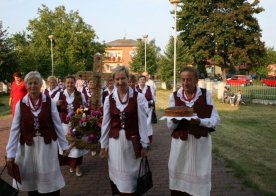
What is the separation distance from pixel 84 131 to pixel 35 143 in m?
2.79

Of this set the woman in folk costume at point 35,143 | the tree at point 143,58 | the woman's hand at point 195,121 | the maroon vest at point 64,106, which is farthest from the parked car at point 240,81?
the woman in folk costume at point 35,143

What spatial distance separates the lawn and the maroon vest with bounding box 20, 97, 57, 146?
384 centimetres

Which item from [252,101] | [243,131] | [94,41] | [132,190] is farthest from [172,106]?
[94,41]

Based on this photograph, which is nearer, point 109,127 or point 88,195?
point 109,127

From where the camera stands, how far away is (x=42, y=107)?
4.61 m

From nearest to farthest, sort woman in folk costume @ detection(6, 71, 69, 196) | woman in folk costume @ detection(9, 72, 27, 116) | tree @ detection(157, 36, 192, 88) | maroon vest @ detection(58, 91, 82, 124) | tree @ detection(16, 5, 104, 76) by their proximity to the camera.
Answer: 1. woman in folk costume @ detection(6, 71, 69, 196)
2. maroon vest @ detection(58, 91, 82, 124)
3. woman in folk costume @ detection(9, 72, 27, 116)
4. tree @ detection(157, 36, 192, 88)
5. tree @ detection(16, 5, 104, 76)

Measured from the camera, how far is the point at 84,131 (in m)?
7.34

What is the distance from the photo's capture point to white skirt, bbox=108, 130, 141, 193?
4719 mm

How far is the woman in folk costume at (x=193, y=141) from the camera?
15.1 feet

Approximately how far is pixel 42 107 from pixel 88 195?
7.39ft

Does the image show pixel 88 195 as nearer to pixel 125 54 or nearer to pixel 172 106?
pixel 172 106

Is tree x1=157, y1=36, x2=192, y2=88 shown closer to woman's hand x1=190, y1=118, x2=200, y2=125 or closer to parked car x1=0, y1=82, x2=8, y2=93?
parked car x1=0, y1=82, x2=8, y2=93

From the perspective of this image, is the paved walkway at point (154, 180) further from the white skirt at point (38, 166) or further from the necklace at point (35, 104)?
the necklace at point (35, 104)

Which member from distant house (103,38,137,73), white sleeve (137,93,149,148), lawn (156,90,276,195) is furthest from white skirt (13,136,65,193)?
distant house (103,38,137,73)
